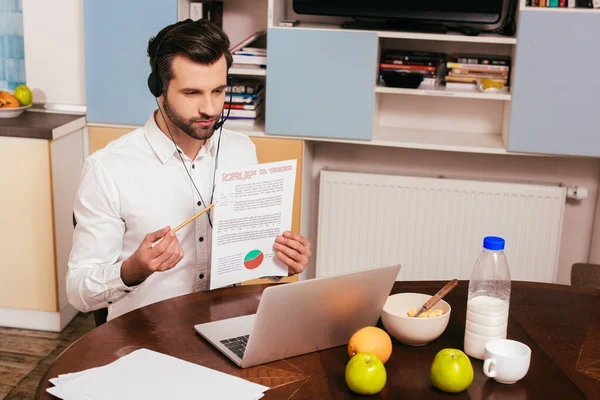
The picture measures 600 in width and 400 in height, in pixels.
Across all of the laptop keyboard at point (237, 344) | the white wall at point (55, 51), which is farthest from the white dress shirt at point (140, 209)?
the white wall at point (55, 51)

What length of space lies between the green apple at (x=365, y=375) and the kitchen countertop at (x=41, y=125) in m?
2.08

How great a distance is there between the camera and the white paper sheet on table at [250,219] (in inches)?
69.2

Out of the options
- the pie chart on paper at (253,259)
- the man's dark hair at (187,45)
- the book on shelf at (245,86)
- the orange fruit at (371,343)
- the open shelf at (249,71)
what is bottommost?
the orange fruit at (371,343)

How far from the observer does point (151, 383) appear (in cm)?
143

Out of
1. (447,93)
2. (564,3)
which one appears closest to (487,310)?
(447,93)

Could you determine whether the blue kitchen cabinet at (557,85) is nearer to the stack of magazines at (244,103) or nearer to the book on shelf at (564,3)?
the book on shelf at (564,3)

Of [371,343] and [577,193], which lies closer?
[371,343]

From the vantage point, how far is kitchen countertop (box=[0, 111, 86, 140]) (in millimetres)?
3154

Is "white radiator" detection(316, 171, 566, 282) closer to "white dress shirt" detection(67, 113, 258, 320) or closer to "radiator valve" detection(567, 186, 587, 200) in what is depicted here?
"radiator valve" detection(567, 186, 587, 200)

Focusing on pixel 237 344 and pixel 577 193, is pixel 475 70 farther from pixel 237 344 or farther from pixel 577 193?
pixel 237 344

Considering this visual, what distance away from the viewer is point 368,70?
10.3ft

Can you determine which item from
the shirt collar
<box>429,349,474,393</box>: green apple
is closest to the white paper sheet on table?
the shirt collar

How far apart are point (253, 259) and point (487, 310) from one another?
0.55 m

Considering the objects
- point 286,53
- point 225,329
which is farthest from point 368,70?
point 225,329
